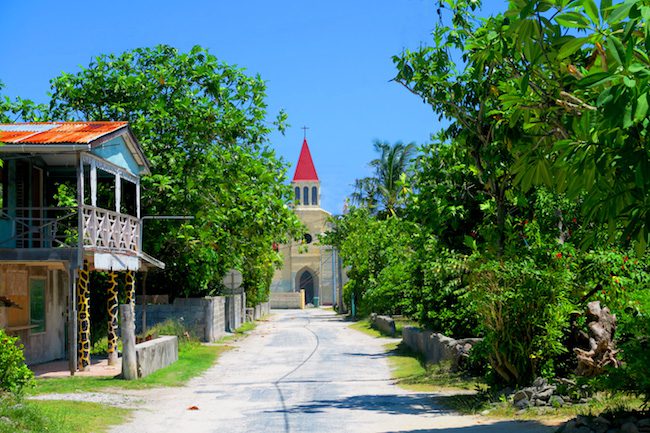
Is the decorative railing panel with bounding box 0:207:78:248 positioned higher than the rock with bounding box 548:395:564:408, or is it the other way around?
the decorative railing panel with bounding box 0:207:78:248

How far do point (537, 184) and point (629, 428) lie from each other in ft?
9.22

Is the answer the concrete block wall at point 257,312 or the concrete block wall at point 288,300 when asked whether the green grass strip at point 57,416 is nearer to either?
the concrete block wall at point 257,312

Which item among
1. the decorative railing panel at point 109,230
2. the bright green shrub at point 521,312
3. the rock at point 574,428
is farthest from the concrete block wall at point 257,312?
the rock at point 574,428

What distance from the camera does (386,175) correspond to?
58594mm

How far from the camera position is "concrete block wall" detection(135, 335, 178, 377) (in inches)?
750

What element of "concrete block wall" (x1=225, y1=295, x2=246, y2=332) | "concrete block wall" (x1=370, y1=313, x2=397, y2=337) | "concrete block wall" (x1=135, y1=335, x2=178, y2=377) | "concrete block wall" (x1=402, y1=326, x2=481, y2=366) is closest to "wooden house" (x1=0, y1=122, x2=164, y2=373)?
"concrete block wall" (x1=135, y1=335, x2=178, y2=377)

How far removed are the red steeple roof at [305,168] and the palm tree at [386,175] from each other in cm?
3648

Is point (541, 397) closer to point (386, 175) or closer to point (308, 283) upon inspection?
point (386, 175)

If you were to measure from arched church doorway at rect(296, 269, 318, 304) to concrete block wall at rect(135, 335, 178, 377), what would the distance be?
72.3 metres

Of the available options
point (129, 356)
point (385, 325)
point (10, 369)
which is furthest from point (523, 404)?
point (385, 325)

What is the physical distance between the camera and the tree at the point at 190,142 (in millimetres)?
28031

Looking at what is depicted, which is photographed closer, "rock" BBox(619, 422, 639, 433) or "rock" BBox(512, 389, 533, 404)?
"rock" BBox(619, 422, 639, 433)

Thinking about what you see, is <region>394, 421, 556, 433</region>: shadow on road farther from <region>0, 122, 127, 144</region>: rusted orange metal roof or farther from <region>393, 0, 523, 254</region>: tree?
<region>0, 122, 127, 144</region>: rusted orange metal roof

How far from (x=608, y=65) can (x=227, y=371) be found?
16207 mm
